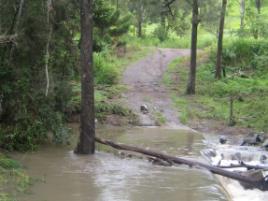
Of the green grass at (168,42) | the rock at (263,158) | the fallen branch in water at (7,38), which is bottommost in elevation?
the rock at (263,158)

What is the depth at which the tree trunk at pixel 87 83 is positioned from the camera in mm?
14320

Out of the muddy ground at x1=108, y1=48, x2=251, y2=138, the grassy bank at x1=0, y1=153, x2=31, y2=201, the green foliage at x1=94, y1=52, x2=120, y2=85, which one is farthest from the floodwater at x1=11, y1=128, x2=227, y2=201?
the green foliage at x1=94, y1=52, x2=120, y2=85

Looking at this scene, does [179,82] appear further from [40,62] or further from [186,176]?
[186,176]

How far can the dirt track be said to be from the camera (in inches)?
860

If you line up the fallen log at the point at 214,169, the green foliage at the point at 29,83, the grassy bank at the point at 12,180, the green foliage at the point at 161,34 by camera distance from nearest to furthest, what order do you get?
the grassy bank at the point at 12,180 → the fallen log at the point at 214,169 → the green foliage at the point at 29,83 → the green foliage at the point at 161,34

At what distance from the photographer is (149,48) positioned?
4031cm

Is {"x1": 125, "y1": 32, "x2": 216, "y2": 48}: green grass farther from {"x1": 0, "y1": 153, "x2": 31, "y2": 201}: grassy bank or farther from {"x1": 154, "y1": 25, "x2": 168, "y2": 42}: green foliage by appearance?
{"x1": 0, "y1": 153, "x2": 31, "y2": 201}: grassy bank

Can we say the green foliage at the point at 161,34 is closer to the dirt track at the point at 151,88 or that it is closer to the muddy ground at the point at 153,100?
the dirt track at the point at 151,88

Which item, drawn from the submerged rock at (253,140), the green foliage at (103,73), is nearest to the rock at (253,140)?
the submerged rock at (253,140)

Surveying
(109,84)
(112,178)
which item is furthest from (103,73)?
(112,178)

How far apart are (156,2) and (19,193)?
608 inches

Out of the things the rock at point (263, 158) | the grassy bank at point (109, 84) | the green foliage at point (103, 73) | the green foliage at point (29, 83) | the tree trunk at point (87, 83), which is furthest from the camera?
the green foliage at point (103, 73)

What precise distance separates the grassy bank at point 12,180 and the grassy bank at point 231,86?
32.8 feet

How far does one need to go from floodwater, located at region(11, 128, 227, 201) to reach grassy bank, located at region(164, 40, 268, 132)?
5.12 metres
